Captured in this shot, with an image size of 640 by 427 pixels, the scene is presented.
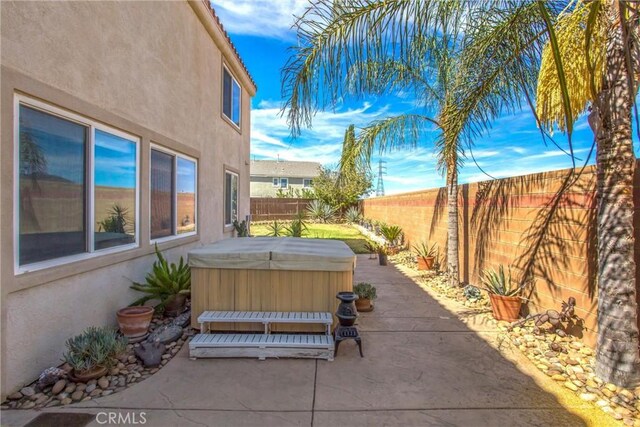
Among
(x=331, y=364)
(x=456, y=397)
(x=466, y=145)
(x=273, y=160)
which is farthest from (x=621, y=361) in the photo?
(x=273, y=160)

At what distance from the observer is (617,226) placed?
11.4ft

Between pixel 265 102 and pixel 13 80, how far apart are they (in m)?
11.4

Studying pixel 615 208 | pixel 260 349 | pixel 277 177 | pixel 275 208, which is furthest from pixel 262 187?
pixel 615 208

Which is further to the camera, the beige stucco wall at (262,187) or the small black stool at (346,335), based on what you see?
the beige stucco wall at (262,187)

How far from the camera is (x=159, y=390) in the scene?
3.43 m

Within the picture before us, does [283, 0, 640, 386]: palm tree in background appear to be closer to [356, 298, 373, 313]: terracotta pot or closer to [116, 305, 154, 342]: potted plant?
[356, 298, 373, 313]: terracotta pot

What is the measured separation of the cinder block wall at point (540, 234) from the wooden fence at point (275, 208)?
19836 millimetres

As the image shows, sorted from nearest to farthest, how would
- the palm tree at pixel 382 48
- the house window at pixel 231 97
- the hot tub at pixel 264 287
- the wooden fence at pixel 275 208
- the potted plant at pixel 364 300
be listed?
the palm tree at pixel 382 48 → the hot tub at pixel 264 287 → the potted plant at pixel 364 300 → the house window at pixel 231 97 → the wooden fence at pixel 275 208

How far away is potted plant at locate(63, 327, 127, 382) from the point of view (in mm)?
3424

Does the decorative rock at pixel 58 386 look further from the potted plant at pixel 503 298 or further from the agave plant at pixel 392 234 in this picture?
the agave plant at pixel 392 234

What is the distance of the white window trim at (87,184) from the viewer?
10.6 feet

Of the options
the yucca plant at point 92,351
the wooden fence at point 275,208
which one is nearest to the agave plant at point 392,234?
the yucca plant at point 92,351

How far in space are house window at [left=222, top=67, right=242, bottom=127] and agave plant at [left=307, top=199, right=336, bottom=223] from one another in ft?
50.1

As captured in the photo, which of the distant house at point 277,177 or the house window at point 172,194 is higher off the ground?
the distant house at point 277,177
